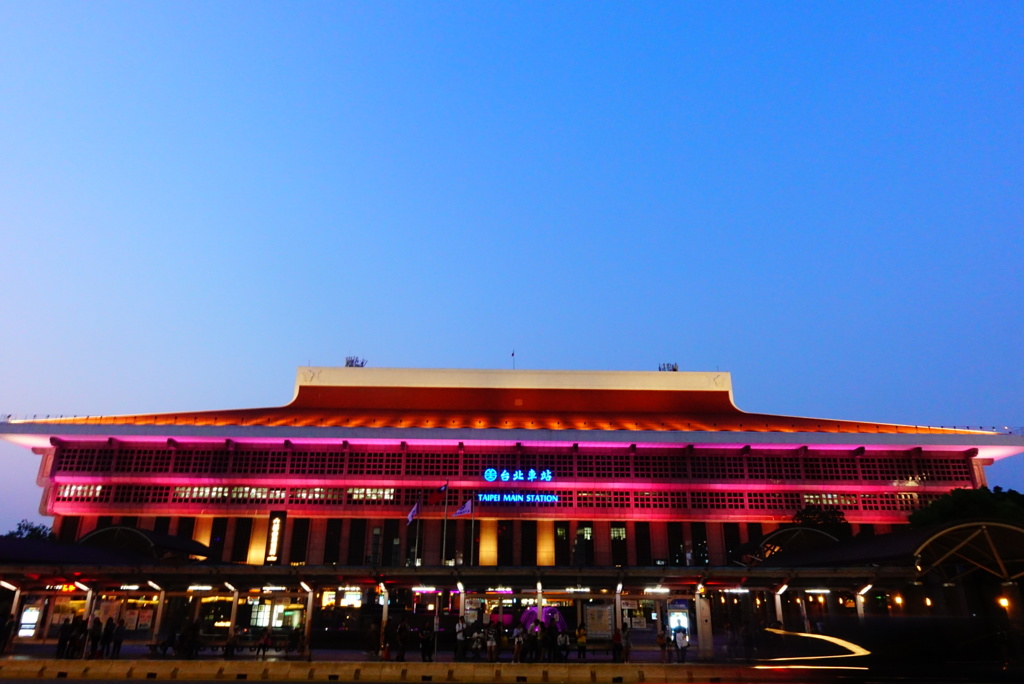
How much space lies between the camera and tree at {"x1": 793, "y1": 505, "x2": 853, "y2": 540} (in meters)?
51.0

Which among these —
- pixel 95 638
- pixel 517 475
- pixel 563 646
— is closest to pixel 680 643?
pixel 563 646

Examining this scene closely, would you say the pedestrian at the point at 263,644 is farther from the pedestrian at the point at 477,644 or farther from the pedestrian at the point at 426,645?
the pedestrian at the point at 477,644

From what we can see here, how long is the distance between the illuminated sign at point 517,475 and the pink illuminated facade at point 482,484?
0.11 meters

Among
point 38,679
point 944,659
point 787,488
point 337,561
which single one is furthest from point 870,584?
point 337,561

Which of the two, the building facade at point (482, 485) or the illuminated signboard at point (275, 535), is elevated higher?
the building facade at point (482, 485)

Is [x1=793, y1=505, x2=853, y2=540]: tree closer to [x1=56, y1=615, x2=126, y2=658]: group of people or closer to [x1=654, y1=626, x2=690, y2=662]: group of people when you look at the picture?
[x1=654, y1=626, x2=690, y2=662]: group of people

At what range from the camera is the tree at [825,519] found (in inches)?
2007

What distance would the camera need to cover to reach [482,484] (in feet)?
185

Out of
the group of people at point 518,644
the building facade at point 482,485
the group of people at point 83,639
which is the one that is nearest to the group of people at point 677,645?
the group of people at point 518,644

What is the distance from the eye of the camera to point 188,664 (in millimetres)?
24234

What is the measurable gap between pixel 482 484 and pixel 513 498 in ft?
8.87

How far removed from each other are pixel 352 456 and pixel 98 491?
19.8m

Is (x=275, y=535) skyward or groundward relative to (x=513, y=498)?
groundward

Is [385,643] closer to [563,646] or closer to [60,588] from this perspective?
[563,646]
